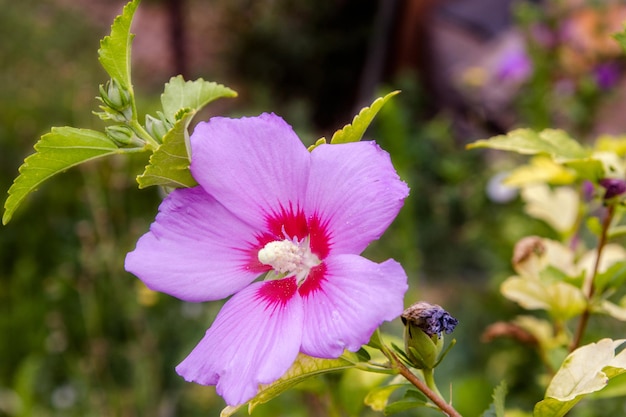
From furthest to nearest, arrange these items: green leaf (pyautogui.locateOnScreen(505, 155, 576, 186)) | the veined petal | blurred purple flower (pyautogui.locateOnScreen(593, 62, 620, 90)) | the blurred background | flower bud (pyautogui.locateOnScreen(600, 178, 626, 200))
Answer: blurred purple flower (pyautogui.locateOnScreen(593, 62, 620, 90)), the blurred background, green leaf (pyautogui.locateOnScreen(505, 155, 576, 186)), flower bud (pyautogui.locateOnScreen(600, 178, 626, 200)), the veined petal

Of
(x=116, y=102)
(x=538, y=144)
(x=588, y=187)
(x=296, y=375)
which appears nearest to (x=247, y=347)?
(x=296, y=375)

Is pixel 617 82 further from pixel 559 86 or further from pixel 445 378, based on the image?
pixel 445 378

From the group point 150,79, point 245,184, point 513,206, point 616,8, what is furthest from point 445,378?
point 150,79

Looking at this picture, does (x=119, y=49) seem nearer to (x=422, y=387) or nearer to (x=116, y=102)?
(x=116, y=102)

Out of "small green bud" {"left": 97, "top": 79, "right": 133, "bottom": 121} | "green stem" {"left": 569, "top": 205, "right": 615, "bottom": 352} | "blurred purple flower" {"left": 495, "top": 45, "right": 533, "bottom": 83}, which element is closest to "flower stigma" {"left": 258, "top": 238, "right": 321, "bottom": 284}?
"small green bud" {"left": 97, "top": 79, "right": 133, "bottom": 121}

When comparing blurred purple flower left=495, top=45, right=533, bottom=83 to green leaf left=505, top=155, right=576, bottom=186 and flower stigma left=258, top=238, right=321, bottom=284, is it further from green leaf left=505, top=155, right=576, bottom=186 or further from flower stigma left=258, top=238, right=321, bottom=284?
flower stigma left=258, top=238, right=321, bottom=284

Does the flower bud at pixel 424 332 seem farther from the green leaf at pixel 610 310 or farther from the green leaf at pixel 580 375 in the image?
the green leaf at pixel 610 310
